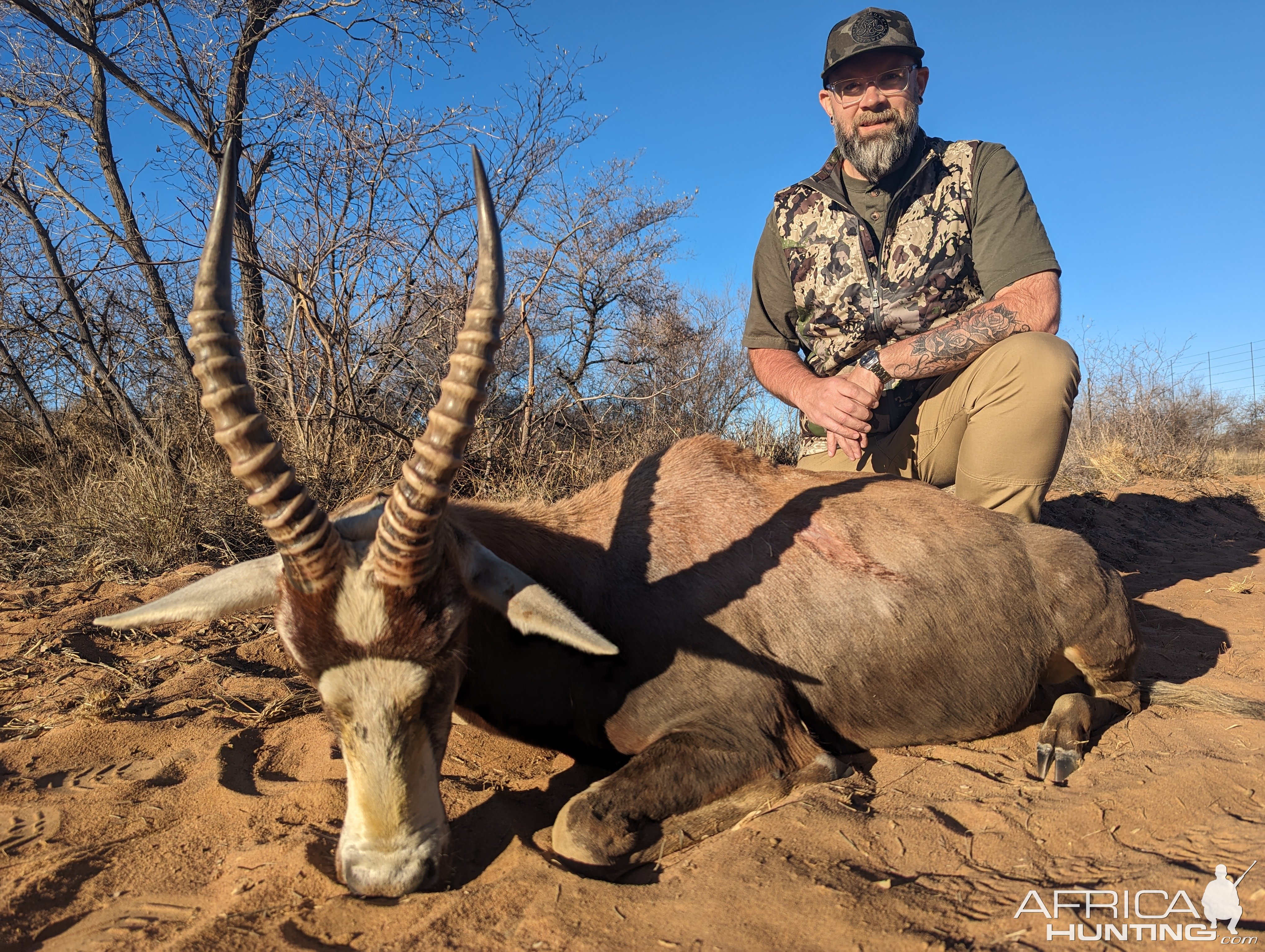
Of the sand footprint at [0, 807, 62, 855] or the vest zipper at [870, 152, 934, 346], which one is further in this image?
the vest zipper at [870, 152, 934, 346]

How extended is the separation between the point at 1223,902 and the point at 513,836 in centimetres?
210

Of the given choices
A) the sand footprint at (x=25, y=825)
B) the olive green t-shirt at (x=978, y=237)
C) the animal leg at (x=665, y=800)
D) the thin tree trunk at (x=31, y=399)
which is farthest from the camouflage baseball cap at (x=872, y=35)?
the thin tree trunk at (x=31, y=399)

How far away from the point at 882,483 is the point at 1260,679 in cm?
259

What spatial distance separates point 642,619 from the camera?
325cm

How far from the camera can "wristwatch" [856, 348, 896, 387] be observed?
4848mm

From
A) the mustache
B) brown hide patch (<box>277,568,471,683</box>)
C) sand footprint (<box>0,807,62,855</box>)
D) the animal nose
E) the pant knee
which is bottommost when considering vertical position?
sand footprint (<box>0,807,62,855</box>)

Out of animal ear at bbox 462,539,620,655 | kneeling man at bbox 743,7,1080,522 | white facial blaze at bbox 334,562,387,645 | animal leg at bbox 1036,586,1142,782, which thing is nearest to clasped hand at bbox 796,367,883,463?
kneeling man at bbox 743,7,1080,522

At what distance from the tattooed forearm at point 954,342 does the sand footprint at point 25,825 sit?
4.66 metres

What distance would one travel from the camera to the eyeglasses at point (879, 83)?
535 cm

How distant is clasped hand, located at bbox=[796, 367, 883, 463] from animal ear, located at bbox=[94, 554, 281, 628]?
304 centimetres

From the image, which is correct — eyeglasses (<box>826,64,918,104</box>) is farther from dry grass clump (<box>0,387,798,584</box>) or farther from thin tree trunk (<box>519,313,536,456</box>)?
thin tree trunk (<box>519,313,536,456</box>)

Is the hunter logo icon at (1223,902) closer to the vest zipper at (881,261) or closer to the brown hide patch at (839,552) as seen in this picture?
the brown hide patch at (839,552)

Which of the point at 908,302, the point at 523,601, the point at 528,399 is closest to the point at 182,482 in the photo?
the point at 528,399

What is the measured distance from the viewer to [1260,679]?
4.41 metres
